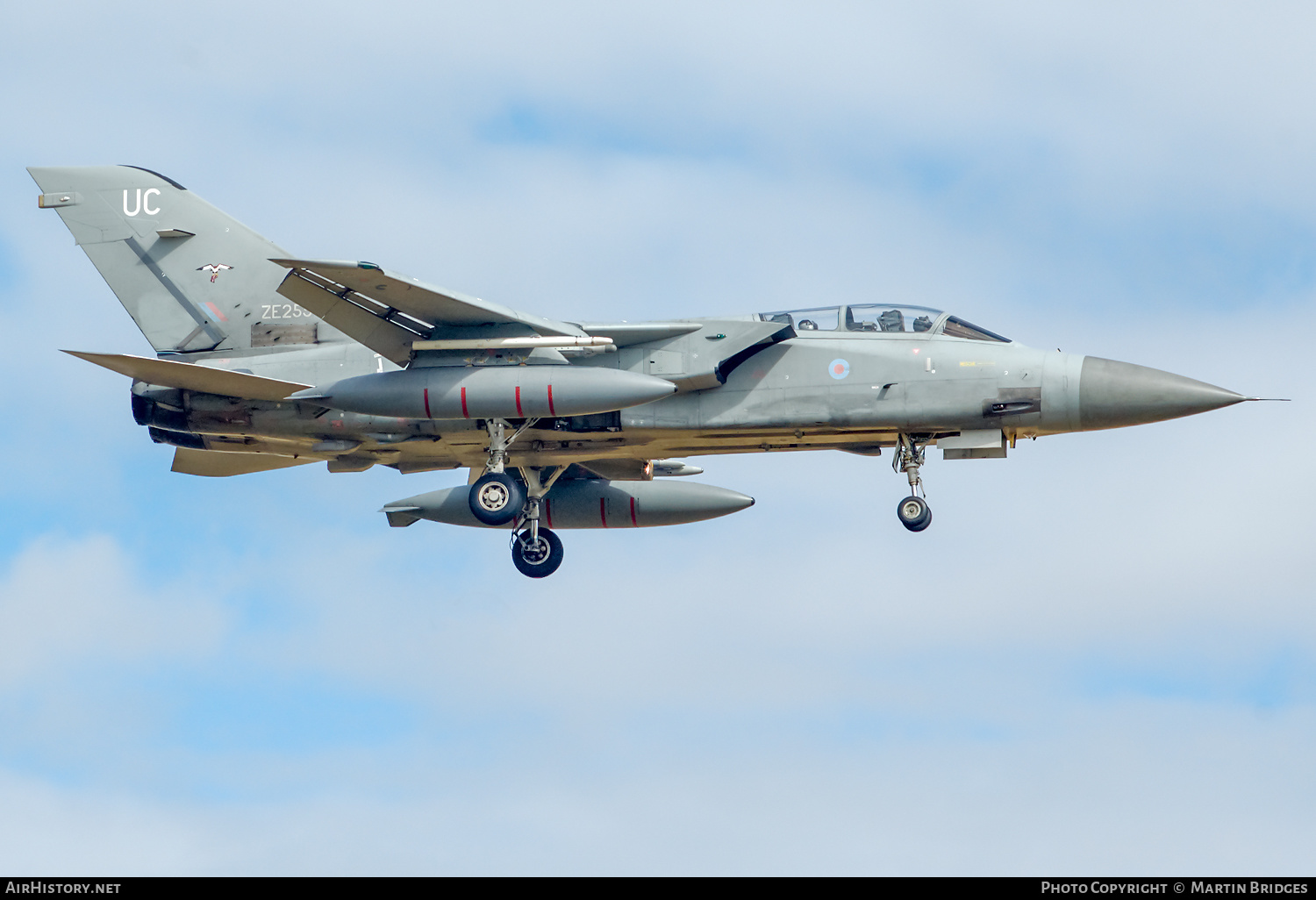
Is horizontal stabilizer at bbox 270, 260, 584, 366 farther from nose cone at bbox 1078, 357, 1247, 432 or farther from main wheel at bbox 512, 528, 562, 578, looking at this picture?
nose cone at bbox 1078, 357, 1247, 432

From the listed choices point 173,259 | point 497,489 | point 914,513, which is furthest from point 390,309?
point 914,513

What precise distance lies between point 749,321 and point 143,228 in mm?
9635

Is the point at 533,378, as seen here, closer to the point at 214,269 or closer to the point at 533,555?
the point at 533,555

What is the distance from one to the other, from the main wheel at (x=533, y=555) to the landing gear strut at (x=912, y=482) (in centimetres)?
622

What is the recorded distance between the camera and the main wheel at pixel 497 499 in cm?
2342

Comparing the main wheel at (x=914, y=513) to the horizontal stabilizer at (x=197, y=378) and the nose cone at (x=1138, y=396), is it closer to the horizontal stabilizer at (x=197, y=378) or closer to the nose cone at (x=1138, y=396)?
the nose cone at (x=1138, y=396)

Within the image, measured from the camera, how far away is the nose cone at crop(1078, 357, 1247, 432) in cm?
2245

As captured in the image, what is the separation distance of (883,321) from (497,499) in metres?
5.96

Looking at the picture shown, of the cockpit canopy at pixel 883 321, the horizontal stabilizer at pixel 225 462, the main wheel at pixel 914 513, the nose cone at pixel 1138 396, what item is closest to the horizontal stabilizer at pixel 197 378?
the horizontal stabilizer at pixel 225 462

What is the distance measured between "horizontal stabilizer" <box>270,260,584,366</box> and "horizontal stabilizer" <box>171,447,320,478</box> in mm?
4056

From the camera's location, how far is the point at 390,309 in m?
22.4

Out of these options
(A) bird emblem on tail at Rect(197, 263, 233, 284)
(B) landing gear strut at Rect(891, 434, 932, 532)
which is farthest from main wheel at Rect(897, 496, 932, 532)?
(A) bird emblem on tail at Rect(197, 263, 233, 284)
